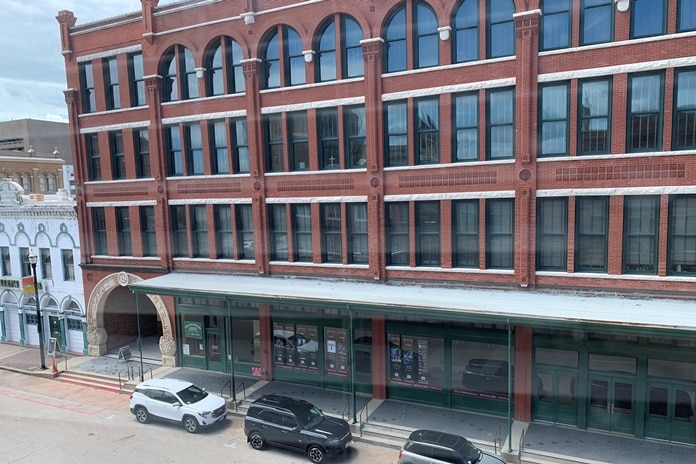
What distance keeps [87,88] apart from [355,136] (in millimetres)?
13412

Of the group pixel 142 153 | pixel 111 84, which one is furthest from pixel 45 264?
pixel 111 84

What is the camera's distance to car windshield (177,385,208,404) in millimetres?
16041

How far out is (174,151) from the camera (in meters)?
21.4

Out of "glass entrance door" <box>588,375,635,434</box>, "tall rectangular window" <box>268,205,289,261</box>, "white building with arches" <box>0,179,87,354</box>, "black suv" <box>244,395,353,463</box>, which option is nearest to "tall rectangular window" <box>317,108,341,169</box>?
"tall rectangular window" <box>268,205,289,261</box>

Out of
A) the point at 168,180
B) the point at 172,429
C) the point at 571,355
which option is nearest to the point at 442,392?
the point at 571,355

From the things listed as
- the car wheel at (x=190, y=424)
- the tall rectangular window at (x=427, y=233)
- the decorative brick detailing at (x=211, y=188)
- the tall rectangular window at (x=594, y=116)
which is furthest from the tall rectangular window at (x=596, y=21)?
the car wheel at (x=190, y=424)

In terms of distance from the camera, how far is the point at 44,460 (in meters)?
14.0

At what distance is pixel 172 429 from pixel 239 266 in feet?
21.5

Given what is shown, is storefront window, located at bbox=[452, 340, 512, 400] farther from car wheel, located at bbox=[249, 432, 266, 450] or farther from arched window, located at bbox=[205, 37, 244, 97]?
arched window, located at bbox=[205, 37, 244, 97]

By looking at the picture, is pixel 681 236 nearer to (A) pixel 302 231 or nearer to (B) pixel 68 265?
(A) pixel 302 231

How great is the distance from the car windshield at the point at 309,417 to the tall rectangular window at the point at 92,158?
15.3 metres

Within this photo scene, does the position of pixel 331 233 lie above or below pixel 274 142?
below

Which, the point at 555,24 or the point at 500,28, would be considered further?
the point at 500,28

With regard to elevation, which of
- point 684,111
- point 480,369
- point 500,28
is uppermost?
point 500,28
